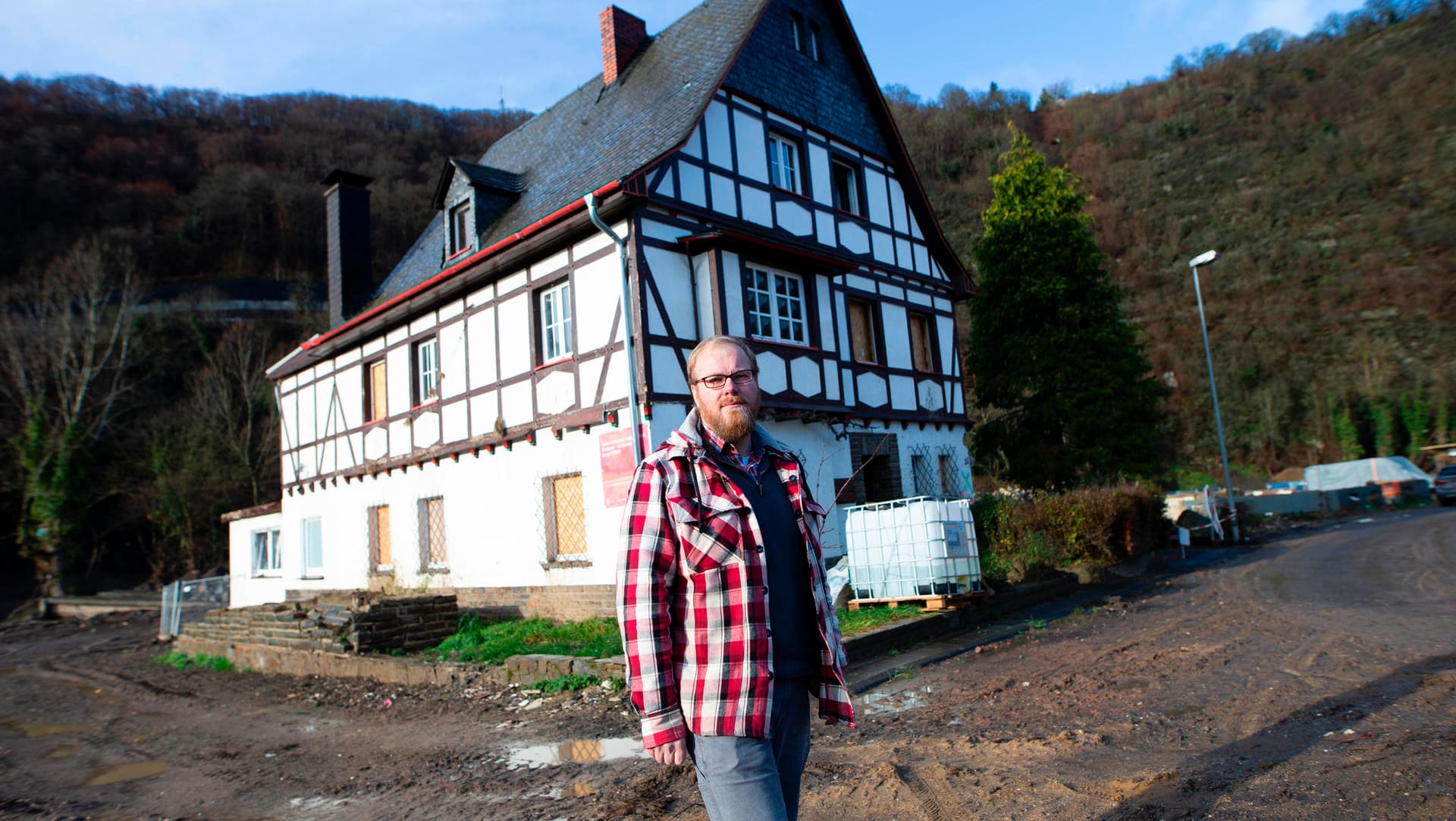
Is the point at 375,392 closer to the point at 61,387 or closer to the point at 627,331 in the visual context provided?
the point at 627,331

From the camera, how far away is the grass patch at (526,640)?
9.66 metres

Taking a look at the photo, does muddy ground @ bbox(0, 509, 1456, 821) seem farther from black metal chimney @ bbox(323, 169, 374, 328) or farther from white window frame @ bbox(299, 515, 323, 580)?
black metal chimney @ bbox(323, 169, 374, 328)

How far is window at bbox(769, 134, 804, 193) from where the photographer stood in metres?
14.4

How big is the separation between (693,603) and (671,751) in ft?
1.34

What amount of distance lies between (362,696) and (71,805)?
11.8ft

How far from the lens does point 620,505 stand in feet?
37.7

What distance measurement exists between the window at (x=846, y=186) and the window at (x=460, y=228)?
670 cm

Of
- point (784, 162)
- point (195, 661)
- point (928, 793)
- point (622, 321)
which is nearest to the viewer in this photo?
point (928, 793)

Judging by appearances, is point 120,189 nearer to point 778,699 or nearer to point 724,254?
point 724,254

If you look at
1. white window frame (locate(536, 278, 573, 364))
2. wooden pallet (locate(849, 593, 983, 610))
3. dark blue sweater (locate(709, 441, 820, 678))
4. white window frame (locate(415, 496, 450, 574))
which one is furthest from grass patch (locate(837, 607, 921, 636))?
white window frame (locate(415, 496, 450, 574))

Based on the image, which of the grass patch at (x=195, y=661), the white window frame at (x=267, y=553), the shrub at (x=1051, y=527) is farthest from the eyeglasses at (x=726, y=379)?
the white window frame at (x=267, y=553)

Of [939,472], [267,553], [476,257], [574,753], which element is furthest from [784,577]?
[267,553]

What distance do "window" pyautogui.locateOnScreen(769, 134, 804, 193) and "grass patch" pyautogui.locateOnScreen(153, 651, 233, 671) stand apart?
11516mm

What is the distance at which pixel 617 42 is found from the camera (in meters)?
16.7
